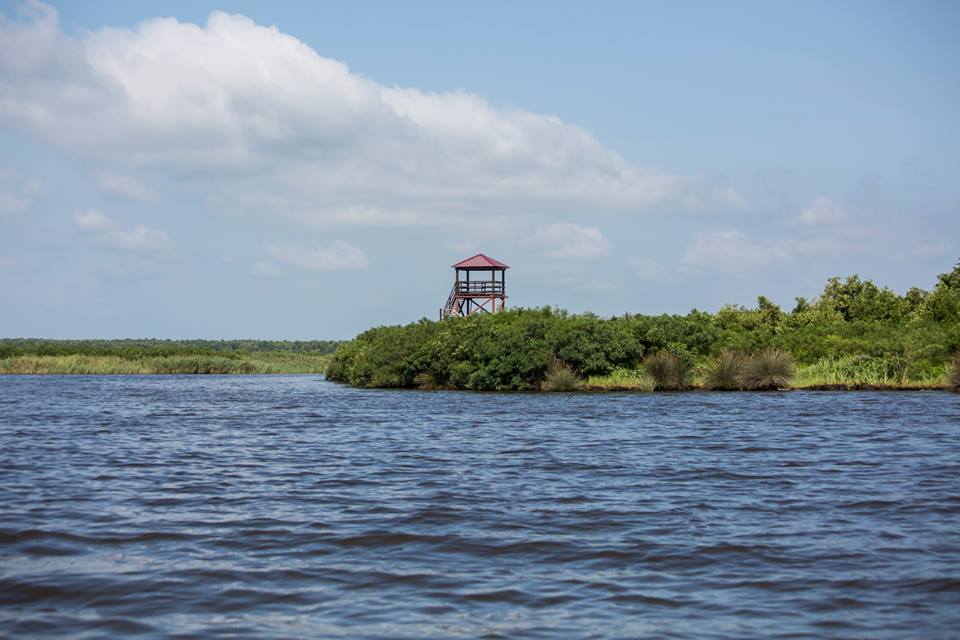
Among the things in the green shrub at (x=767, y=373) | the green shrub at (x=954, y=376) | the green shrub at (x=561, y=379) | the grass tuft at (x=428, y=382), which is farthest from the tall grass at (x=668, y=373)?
the grass tuft at (x=428, y=382)

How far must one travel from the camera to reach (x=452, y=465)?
57.1 feet

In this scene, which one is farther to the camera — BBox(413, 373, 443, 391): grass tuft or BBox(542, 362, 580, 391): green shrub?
BBox(413, 373, 443, 391): grass tuft

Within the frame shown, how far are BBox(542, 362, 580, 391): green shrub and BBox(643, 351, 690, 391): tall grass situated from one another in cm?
374

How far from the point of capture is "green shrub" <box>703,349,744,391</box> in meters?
43.5

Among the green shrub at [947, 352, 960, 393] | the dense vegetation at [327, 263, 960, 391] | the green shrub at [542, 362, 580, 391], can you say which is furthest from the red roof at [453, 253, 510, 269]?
the green shrub at [947, 352, 960, 393]

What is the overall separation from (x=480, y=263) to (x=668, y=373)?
91.2ft

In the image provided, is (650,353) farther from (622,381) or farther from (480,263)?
(480,263)

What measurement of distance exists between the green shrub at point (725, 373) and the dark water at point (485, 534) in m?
20.1

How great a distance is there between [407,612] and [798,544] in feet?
16.1

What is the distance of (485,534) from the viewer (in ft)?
35.6

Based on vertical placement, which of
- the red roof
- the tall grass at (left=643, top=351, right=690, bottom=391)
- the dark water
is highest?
the red roof

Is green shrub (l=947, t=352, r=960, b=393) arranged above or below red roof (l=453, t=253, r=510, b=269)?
below

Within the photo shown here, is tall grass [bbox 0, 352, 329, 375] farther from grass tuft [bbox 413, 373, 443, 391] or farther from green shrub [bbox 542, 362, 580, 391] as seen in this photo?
green shrub [bbox 542, 362, 580, 391]

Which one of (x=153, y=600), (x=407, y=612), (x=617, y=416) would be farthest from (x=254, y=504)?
(x=617, y=416)
